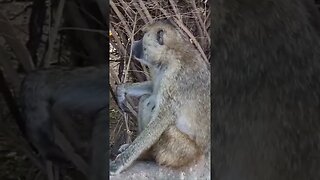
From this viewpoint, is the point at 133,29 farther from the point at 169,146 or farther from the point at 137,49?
the point at 169,146

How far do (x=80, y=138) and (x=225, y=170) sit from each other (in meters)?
0.33

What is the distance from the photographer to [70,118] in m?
1.26

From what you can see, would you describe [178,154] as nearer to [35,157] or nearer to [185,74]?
[185,74]

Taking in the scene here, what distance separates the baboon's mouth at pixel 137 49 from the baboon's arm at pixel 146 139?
12cm

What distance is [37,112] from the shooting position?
4.09 feet

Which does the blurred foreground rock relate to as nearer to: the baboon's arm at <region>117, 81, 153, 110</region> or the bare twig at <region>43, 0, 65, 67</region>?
the baboon's arm at <region>117, 81, 153, 110</region>

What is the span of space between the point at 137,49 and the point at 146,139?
19 centimetres

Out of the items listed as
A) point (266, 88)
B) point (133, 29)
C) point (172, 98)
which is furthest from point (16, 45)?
point (266, 88)

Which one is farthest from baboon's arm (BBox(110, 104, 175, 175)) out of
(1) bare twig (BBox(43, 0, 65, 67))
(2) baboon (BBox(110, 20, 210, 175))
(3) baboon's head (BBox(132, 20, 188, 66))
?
(1) bare twig (BBox(43, 0, 65, 67))

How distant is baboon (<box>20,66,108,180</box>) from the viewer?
1240 millimetres

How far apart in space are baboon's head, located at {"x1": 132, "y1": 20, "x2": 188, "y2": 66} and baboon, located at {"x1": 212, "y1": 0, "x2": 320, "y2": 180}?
0.09 m

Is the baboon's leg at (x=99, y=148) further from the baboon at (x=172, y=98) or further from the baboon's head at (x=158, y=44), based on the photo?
the baboon's head at (x=158, y=44)

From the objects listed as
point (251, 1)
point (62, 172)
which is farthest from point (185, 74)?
point (62, 172)

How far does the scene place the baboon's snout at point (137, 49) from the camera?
1297 mm
